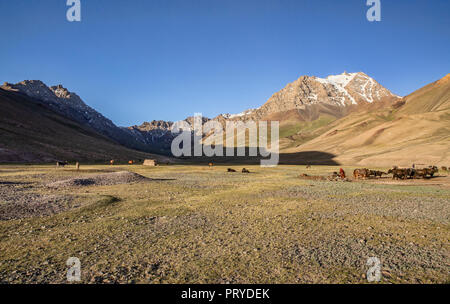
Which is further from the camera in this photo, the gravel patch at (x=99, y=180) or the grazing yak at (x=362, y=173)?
the grazing yak at (x=362, y=173)

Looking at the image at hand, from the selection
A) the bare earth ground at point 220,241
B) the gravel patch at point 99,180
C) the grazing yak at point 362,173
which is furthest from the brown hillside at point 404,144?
the gravel patch at point 99,180

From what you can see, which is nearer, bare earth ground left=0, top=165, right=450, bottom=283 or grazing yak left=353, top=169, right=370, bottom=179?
bare earth ground left=0, top=165, right=450, bottom=283

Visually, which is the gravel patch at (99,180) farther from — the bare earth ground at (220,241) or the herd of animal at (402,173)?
the herd of animal at (402,173)

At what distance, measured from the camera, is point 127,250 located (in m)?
8.92

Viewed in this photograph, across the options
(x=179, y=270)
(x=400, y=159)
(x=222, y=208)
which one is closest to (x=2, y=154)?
(x=222, y=208)

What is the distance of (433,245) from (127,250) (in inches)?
449

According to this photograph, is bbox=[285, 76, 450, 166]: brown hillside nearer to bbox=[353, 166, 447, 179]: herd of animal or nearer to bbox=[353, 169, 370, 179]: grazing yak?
bbox=[353, 166, 447, 179]: herd of animal

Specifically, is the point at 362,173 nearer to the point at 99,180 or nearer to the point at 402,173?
the point at 402,173

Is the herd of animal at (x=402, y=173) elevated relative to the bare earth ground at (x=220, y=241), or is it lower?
elevated

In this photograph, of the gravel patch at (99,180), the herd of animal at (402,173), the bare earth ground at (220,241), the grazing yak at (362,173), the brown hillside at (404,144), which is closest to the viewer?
the bare earth ground at (220,241)

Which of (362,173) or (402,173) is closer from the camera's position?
(402,173)

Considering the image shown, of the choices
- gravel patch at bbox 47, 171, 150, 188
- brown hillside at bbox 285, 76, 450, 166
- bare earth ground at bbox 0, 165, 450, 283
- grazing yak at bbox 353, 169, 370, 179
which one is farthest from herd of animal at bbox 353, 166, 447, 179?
brown hillside at bbox 285, 76, 450, 166

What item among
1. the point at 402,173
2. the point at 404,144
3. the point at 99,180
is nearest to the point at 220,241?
the point at 99,180

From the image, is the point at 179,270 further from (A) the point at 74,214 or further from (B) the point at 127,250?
(A) the point at 74,214
